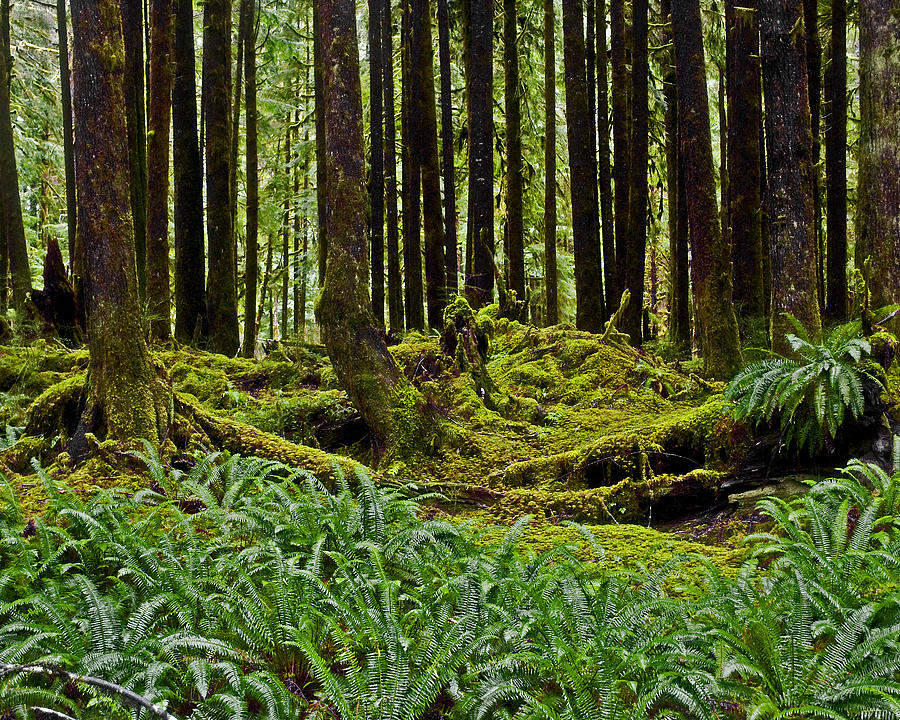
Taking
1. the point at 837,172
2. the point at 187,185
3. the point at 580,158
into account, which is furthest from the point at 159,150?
the point at 837,172

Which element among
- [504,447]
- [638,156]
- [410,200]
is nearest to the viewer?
[504,447]

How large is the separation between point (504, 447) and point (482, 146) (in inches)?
297

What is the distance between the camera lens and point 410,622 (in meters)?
3.44

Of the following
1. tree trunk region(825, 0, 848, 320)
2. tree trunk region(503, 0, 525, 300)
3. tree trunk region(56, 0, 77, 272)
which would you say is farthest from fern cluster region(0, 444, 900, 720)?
tree trunk region(56, 0, 77, 272)

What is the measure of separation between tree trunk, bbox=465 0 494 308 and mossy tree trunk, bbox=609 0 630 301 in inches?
98.1

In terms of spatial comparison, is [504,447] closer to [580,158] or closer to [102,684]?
[102,684]

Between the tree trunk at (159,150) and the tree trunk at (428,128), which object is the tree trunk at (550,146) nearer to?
the tree trunk at (428,128)

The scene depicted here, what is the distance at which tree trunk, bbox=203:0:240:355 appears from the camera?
12273 millimetres

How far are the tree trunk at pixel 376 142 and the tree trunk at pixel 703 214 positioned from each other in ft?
25.2

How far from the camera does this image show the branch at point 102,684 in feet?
8.70

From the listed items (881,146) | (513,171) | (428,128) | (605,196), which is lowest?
(881,146)

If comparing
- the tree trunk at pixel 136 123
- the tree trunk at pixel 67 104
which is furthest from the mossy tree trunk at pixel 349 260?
the tree trunk at pixel 67 104

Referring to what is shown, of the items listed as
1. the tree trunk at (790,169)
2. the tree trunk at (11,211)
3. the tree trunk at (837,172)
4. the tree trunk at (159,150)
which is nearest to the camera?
the tree trunk at (790,169)

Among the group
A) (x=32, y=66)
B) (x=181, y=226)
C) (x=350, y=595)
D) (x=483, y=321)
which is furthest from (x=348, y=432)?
(x=32, y=66)
